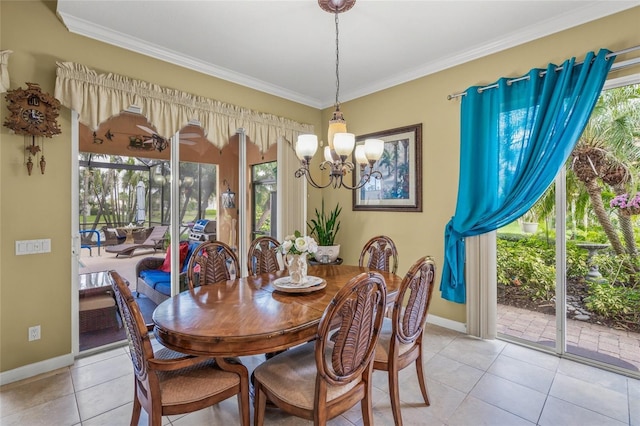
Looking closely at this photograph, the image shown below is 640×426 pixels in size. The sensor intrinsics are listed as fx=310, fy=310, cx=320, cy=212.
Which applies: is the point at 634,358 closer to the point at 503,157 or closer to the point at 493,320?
the point at 493,320

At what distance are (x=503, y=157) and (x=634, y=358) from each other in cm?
185

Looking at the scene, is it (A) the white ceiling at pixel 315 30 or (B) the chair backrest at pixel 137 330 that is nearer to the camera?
(B) the chair backrest at pixel 137 330

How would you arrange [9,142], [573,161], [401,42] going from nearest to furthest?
1. [9,142]
2. [573,161]
3. [401,42]

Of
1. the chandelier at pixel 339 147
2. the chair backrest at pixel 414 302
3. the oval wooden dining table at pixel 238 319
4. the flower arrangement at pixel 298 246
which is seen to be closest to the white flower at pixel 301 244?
the flower arrangement at pixel 298 246

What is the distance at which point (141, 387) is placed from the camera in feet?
5.09

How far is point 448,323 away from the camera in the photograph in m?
3.29

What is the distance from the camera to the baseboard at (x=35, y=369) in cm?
227

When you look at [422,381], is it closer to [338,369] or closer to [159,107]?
[338,369]

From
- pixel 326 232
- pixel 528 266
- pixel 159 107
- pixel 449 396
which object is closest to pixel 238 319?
pixel 449 396

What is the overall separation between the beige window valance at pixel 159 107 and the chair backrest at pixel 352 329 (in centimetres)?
253

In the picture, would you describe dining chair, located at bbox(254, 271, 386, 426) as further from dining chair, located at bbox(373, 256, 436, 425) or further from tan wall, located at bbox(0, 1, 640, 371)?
tan wall, located at bbox(0, 1, 640, 371)

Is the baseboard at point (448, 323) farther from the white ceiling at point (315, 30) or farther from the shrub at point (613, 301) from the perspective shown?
the white ceiling at point (315, 30)

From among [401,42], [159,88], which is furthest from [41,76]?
[401,42]

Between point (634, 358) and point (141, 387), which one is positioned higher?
point (141, 387)
